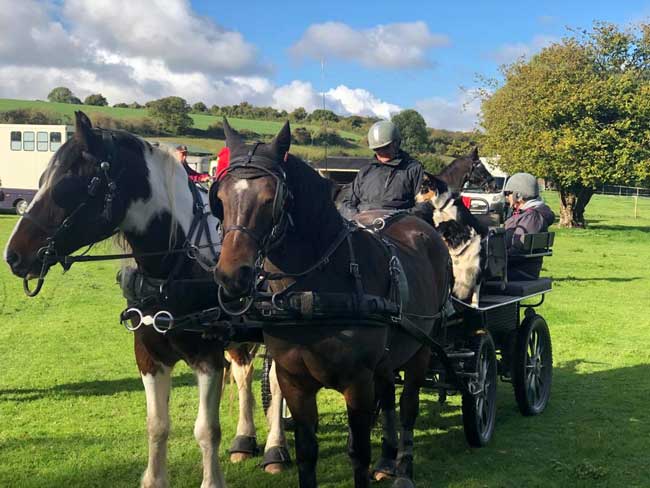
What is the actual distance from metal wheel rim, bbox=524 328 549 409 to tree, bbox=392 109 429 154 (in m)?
27.6

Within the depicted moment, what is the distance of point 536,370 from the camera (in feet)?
21.6

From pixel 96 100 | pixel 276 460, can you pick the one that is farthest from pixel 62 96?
pixel 276 460

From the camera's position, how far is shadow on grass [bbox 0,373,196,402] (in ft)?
21.9

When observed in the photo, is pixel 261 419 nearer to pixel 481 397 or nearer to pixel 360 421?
pixel 481 397

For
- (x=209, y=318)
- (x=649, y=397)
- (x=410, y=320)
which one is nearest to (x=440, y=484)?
(x=410, y=320)

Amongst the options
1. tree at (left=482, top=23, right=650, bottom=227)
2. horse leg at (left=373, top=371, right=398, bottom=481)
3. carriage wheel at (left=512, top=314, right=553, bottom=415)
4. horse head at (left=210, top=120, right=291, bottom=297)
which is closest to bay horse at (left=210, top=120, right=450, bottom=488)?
horse head at (left=210, top=120, right=291, bottom=297)

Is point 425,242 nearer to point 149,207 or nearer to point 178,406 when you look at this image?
point 149,207

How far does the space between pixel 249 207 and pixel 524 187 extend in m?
5.04

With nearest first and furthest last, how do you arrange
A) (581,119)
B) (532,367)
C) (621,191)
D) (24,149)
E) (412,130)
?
1. (532,367)
2. (581,119)
3. (24,149)
4. (412,130)
5. (621,191)

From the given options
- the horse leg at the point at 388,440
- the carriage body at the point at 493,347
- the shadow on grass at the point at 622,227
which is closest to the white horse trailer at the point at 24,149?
the shadow on grass at the point at 622,227

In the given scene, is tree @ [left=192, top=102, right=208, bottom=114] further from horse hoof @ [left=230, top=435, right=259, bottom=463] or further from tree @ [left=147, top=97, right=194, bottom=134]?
horse hoof @ [left=230, top=435, right=259, bottom=463]

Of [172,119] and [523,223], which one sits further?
[172,119]

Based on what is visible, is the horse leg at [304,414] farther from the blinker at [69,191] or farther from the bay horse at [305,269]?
the blinker at [69,191]

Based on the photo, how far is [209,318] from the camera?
3.85 m
